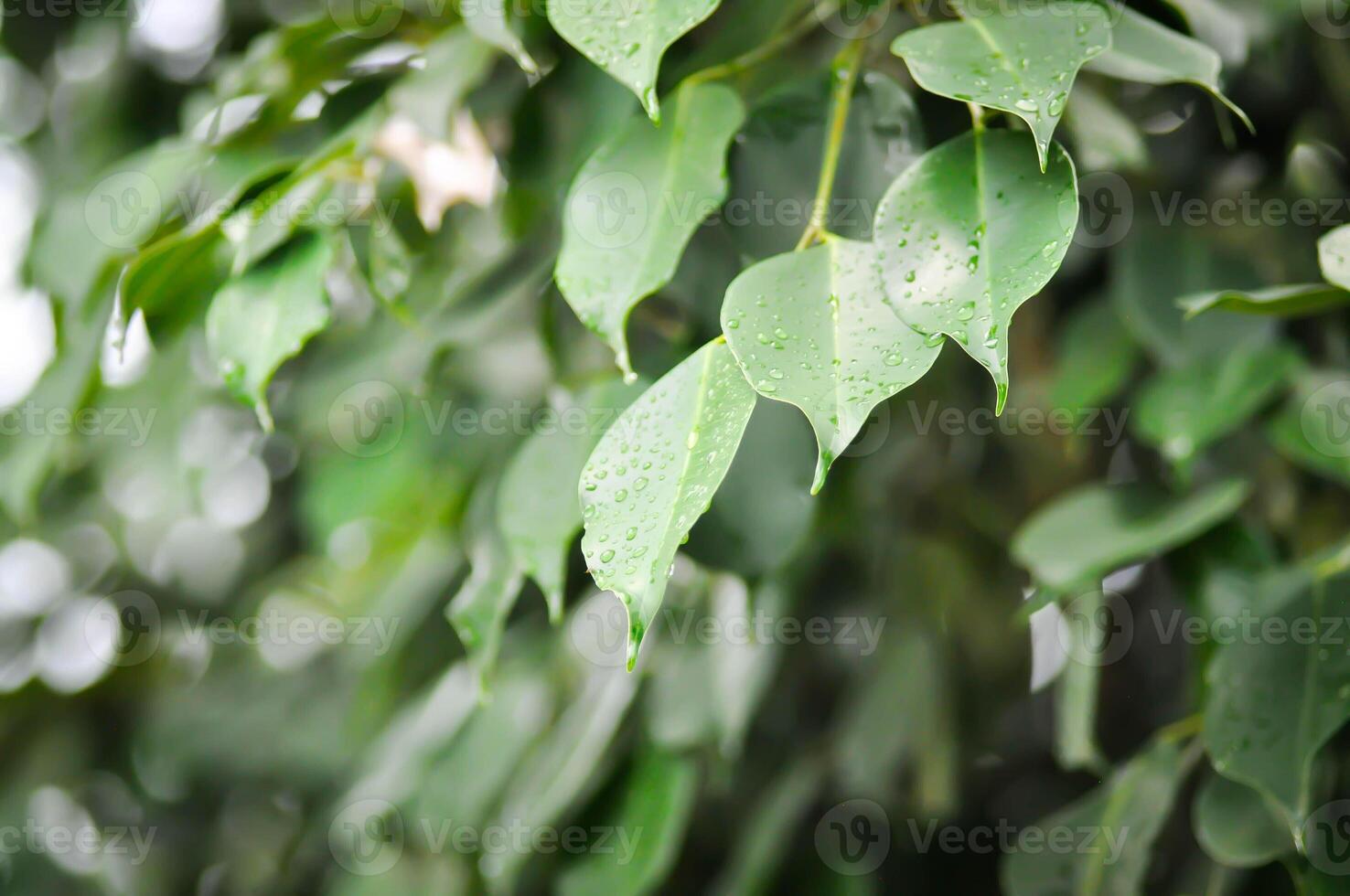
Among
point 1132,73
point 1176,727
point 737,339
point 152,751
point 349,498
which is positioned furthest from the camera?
point 152,751

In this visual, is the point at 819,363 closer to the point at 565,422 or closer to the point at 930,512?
the point at 565,422

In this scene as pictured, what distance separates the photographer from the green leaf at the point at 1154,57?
1.40 feet

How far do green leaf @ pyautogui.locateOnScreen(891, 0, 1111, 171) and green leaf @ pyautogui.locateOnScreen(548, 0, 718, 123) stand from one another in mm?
88

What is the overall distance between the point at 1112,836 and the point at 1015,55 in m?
0.42

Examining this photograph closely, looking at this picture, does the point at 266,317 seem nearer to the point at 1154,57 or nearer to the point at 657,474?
the point at 657,474

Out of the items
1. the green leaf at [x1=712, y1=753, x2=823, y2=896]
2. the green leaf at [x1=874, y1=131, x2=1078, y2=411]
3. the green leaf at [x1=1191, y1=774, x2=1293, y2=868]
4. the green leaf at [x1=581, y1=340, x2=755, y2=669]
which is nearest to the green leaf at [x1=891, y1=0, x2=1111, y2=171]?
the green leaf at [x1=874, y1=131, x2=1078, y2=411]

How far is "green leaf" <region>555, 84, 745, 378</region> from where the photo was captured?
396 mm

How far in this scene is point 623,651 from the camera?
0.72 meters

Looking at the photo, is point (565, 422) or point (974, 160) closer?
point (974, 160)

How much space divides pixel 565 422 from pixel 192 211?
11.3 inches

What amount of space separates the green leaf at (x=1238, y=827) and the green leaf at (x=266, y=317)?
482mm

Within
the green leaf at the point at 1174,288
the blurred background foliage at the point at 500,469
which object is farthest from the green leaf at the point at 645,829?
the green leaf at the point at 1174,288

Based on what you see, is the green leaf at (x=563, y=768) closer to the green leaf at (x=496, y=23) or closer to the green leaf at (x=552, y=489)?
the green leaf at (x=552, y=489)

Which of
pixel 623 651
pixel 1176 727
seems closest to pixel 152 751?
pixel 623 651
